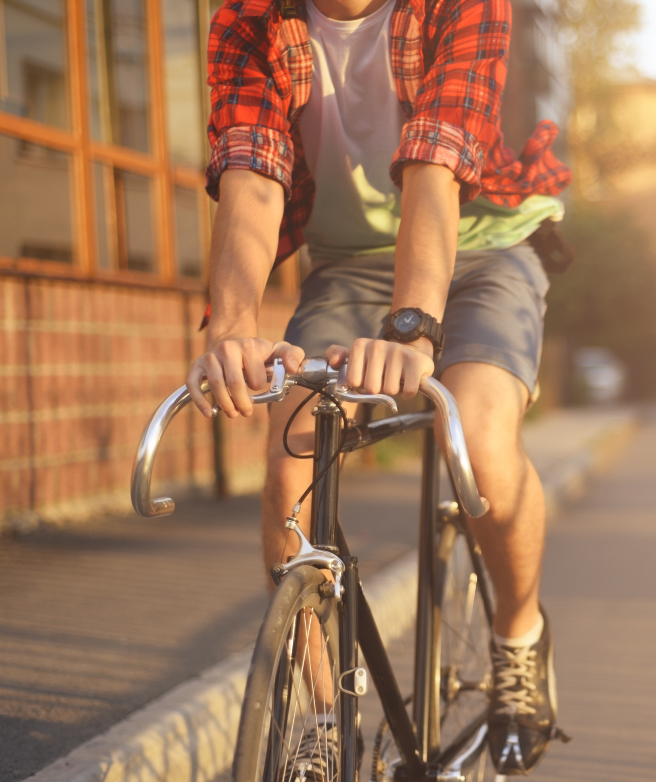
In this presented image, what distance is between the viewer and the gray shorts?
7.03 ft

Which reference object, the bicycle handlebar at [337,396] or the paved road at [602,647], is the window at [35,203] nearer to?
the paved road at [602,647]

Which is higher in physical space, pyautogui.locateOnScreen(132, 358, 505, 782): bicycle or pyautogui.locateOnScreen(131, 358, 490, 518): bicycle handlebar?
pyautogui.locateOnScreen(131, 358, 490, 518): bicycle handlebar

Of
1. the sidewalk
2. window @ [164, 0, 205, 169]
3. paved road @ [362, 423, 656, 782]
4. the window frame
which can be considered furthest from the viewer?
window @ [164, 0, 205, 169]

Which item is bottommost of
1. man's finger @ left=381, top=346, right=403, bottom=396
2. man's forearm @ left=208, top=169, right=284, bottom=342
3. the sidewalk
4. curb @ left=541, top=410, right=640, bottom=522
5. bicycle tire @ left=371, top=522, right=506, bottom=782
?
curb @ left=541, top=410, right=640, bottom=522

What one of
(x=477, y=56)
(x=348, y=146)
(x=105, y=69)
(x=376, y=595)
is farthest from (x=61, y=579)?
(x=105, y=69)

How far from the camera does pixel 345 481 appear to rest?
8703 mm

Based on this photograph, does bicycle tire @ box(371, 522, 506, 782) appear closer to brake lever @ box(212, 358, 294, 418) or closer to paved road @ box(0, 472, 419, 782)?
paved road @ box(0, 472, 419, 782)

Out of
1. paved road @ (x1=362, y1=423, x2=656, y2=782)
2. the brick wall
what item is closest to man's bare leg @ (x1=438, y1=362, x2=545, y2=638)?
paved road @ (x1=362, y1=423, x2=656, y2=782)

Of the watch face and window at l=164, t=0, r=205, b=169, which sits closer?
the watch face

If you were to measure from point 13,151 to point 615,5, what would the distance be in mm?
28059

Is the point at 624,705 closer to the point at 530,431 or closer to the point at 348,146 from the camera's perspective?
the point at 348,146

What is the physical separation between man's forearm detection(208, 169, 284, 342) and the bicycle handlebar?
269mm

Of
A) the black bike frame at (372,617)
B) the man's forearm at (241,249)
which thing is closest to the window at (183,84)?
the black bike frame at (372,617)

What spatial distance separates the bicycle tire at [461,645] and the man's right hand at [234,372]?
1.13m
